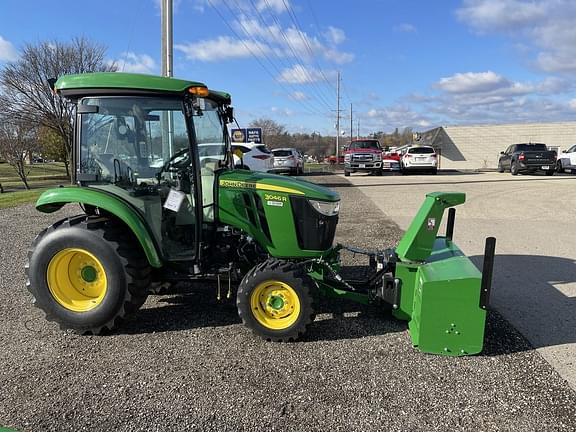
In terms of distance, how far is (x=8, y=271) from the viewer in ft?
20.3

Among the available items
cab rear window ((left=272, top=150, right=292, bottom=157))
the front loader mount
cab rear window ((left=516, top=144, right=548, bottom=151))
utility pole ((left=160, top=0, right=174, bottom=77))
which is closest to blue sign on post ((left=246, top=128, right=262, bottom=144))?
cab rear window ((left=272, top=150, right=292, bottom=157))

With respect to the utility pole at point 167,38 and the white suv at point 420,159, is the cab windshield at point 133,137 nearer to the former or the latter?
the utility pole at point 167,38

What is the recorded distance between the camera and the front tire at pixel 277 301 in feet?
12.5

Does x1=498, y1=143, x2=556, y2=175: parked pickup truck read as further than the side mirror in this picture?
Yes

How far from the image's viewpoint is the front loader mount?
141 inches

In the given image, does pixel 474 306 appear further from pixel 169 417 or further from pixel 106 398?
pixel 106 398

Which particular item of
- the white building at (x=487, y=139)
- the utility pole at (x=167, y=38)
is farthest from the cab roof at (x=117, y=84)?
the white building at (x=487, y=139)

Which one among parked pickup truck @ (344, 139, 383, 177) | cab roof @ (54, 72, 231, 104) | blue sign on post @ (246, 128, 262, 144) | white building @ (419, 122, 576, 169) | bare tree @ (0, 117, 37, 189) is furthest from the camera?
white building @ (419, 122, 576, 169)

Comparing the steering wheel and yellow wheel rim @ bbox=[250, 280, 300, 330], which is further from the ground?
the steering wheel

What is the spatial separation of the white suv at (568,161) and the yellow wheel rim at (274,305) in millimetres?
25915

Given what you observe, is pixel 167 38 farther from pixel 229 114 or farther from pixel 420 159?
pixel 420 159

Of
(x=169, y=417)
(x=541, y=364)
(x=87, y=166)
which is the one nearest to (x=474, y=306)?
(x=541, y=364)

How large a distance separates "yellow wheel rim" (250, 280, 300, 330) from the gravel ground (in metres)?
0.20

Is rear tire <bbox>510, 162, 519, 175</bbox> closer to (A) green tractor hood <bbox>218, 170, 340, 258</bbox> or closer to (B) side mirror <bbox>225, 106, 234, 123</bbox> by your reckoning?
(B) side mirror <bbox>225, 106, 234, 123</bbox>
